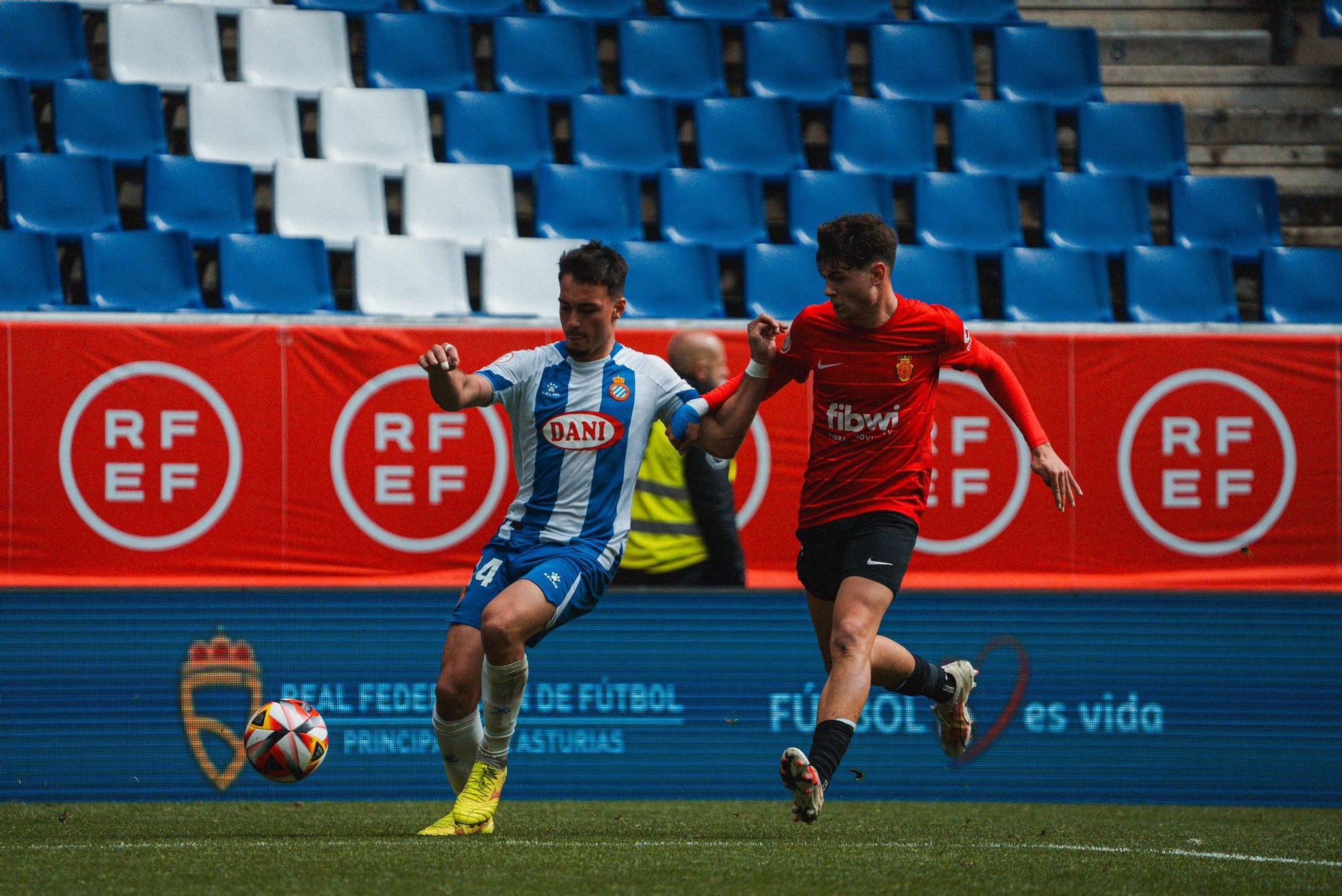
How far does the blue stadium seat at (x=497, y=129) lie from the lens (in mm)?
10602

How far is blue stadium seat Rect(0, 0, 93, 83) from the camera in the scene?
1030 cm

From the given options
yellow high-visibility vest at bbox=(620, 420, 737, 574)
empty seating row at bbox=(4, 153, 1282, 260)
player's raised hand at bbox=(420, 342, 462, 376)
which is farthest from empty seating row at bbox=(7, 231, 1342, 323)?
player's raised hand at bbox=(420, 342, 462, 376)

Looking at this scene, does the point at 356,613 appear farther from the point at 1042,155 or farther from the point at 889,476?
the point at 1042,155

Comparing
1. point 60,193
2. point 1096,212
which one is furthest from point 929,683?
point 60,193

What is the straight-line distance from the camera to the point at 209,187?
Result: 9.71 metres

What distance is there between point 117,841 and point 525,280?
5.09m

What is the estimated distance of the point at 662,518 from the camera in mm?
7590

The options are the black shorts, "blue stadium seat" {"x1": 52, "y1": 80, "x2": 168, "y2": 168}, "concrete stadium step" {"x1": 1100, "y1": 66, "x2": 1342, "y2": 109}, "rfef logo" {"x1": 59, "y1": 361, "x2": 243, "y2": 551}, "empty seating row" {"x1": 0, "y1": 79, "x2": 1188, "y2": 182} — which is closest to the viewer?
the black shorts

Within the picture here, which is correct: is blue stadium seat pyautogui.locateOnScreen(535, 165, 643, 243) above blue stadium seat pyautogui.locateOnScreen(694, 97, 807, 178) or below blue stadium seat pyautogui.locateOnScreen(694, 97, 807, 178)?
below

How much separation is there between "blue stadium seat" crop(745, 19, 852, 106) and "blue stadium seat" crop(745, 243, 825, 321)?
1.84m

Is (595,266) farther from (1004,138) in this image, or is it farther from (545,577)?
(1004,138)

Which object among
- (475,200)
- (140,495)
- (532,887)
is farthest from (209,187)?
(532,887)

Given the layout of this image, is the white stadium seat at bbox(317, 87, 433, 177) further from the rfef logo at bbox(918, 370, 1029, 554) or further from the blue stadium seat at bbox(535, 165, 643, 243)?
the rfef logo at bbox(918, 370, 1029, 554)

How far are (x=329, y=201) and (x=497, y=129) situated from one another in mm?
1371
